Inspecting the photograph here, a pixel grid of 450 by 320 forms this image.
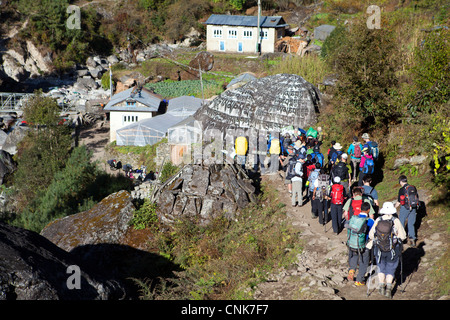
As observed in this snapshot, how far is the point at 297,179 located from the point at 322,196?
4.55 feet

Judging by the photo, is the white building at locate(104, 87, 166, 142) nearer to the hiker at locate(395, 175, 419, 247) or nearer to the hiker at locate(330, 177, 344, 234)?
the hiker at locate(330, 177, 344, 234)

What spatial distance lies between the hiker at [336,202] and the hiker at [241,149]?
5049 millimetres

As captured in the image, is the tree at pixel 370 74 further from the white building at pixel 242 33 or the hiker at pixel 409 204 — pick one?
the white building at pixel 242 33

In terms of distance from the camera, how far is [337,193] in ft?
35.3

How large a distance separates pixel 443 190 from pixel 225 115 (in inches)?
599

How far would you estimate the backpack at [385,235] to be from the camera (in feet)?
26.3

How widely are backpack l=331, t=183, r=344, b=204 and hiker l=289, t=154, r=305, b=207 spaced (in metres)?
1.76

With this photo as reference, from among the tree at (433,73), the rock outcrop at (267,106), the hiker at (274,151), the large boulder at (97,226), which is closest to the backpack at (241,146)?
the hiker at (274,151)

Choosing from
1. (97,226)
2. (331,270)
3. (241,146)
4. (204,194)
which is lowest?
(97,226)

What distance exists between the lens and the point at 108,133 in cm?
3859

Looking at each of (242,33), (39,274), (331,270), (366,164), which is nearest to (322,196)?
(366,164)

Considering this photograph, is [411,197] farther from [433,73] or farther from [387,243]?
[433,73]

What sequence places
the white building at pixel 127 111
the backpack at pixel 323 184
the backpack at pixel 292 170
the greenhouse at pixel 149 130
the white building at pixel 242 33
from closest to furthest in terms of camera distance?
the backpack at pixel 323 184 → the backpack at pixel 292 170 → the greenhouse at pixel 149 130 → the white building at pixel 127 111 → the white building at pixel 242 33

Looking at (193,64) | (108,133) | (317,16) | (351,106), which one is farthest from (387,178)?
(317,16)
